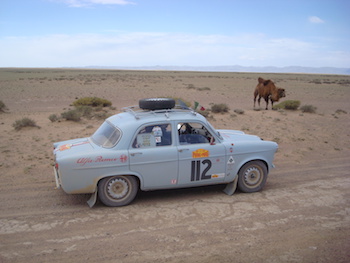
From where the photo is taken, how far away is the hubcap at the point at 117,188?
237 inches

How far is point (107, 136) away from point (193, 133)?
1.64 m

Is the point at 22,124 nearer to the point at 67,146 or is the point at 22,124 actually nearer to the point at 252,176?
the point at 67,146

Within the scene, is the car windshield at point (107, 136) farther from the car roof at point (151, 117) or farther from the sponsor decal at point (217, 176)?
the sponsor decal at point (217, 176)

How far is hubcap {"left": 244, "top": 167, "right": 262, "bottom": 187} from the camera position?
22.5 feet

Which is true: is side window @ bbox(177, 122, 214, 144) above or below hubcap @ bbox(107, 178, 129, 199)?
above

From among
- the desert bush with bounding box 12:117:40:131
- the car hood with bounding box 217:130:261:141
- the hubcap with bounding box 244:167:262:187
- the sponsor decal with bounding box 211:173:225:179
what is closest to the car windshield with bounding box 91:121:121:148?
the sponsor decal with bounding box 211:173:225:179

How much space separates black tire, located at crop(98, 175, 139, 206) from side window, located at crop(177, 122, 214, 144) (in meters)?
1.20

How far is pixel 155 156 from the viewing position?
240 inches

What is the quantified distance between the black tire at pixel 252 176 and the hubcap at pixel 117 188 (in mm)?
2251

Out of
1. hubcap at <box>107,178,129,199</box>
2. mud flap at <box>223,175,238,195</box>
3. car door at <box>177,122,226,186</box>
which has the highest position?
car door at <box>177,122,226,186</box>

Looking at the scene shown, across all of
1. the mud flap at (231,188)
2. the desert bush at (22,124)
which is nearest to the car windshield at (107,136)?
the mud flap at (231,188)

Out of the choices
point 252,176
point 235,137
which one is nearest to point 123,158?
point 235,137

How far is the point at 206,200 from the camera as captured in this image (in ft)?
21.3

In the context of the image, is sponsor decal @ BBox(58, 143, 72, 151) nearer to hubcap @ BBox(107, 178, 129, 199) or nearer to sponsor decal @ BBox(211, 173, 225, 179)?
hubcap @ BBox(107, 178, 129, 199)
